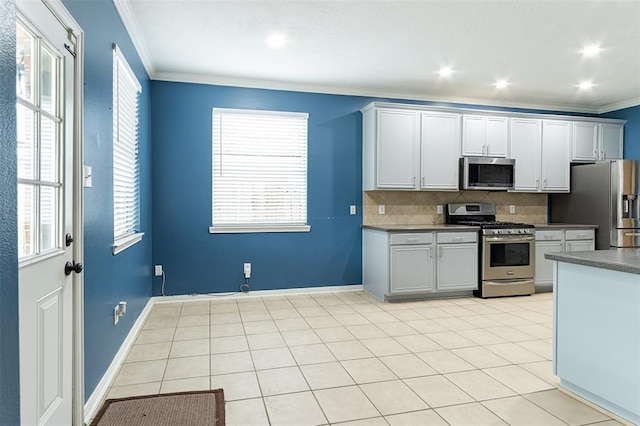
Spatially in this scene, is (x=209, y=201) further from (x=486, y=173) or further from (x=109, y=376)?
(x=486, y=173)

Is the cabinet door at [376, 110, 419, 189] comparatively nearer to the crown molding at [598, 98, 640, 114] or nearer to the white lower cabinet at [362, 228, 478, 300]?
the white lower cabinet at [362, 228, 478, 300]

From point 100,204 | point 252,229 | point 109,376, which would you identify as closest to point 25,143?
point 100,204

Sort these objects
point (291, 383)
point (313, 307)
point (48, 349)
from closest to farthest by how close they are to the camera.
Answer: point (48, 349), point (291, 383), point (313, 307)

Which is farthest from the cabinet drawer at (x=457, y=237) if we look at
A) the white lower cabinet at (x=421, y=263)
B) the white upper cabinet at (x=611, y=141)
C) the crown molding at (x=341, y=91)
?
the white upper cabinet at (x=611, y=141)

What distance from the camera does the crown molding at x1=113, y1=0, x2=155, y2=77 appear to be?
291 centimetres

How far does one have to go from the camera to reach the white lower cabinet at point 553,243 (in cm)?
514

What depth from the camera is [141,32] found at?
11.4 ft

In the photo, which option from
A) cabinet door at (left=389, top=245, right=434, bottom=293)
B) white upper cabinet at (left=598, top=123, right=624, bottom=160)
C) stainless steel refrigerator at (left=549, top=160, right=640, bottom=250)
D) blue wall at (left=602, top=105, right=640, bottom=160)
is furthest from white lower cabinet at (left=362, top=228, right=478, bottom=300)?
blue wall at (left=602, top=105, right=640, bottom=160)

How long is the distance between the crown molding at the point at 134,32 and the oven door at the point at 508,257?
13.8 ft

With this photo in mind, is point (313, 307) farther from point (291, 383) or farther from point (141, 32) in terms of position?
point (141, 32)

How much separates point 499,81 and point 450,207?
64.7 inches

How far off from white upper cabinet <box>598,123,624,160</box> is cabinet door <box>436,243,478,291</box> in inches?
103

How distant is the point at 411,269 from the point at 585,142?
3236 millimetres

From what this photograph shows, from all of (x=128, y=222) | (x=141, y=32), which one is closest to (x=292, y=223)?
(x=128, y=222)
